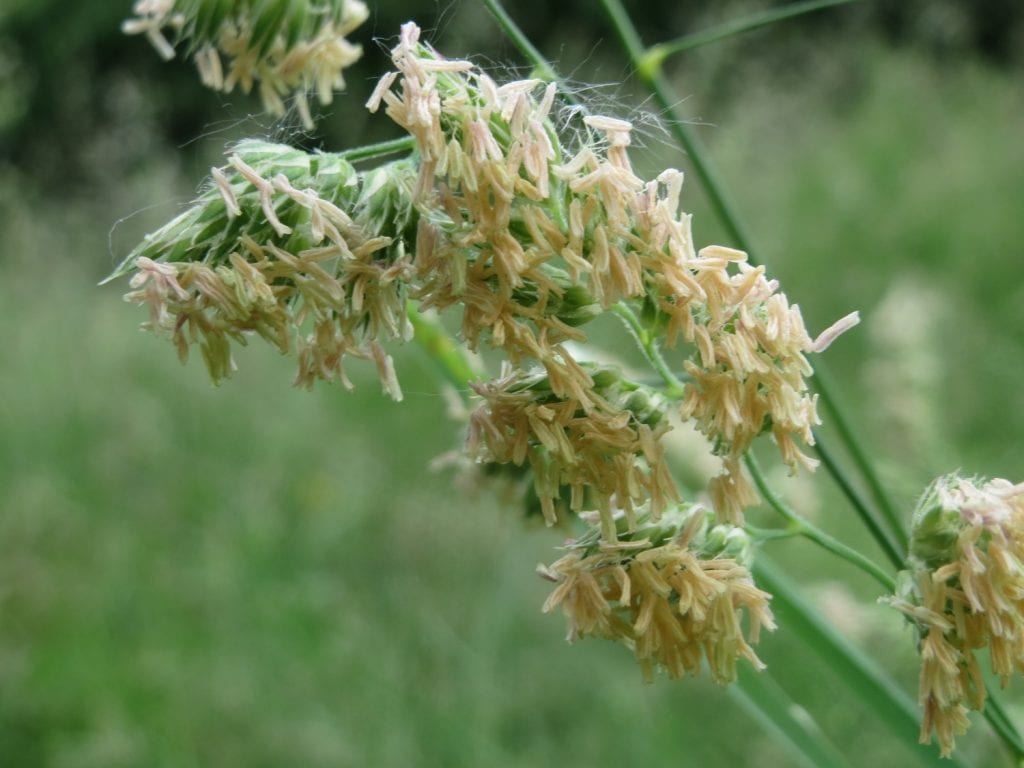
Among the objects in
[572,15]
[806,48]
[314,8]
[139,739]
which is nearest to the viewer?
[314,8]

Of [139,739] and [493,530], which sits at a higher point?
[139,739]

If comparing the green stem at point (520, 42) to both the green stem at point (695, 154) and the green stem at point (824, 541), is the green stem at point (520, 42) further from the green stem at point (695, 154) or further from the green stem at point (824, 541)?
the green stem at point (824, 541)

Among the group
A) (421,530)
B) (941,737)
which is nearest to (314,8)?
(941,737)

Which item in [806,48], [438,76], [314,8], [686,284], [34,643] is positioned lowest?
[806,48]

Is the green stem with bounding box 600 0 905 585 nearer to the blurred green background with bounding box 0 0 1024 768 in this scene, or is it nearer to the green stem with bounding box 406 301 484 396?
the blurred green background with bounding box 0 0 1024 768

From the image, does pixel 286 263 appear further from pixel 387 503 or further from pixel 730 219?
pixel 387 503

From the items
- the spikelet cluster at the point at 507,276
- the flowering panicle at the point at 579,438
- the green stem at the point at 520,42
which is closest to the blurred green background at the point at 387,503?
the green stem at the point at 520,42

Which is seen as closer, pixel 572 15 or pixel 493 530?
pixel 493 530

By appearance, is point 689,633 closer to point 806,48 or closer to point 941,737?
A: point 941,737
